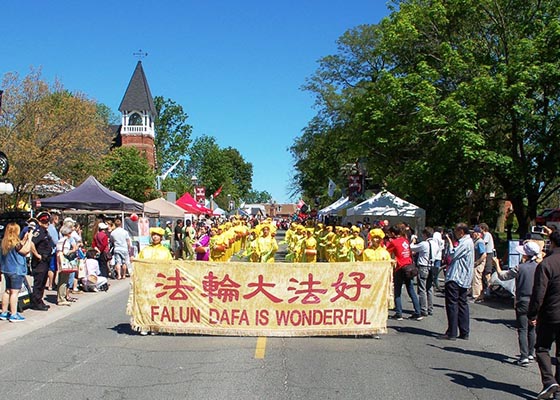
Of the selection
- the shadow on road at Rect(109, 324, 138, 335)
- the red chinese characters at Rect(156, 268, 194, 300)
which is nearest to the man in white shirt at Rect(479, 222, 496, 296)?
the red chinese characters at Rect(156, 268, 194, 300)

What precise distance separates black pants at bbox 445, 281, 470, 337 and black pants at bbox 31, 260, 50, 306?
25.1ft

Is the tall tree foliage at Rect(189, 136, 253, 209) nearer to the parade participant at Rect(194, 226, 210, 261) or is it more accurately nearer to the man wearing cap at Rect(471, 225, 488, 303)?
the parade participant at Rect(194, 226, 210, 261)

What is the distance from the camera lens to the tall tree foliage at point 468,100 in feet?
64.8

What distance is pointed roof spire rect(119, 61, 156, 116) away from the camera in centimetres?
6950

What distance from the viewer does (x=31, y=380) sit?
6500mm

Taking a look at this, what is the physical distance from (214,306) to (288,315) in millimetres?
1147

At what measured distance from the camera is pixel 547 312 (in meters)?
5.94

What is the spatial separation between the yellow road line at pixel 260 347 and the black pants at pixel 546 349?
134 inches

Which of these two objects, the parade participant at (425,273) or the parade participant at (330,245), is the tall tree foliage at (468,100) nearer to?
the parade participant at (330,245)

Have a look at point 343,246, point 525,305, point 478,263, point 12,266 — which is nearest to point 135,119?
point 343,246

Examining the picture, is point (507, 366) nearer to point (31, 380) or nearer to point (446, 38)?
point (31, 380)

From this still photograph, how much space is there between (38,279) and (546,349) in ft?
30.3

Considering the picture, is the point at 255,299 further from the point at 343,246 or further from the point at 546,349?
the point at 343,246

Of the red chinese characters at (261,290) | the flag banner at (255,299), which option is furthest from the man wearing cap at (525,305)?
the red chinese characters at (261,290)
